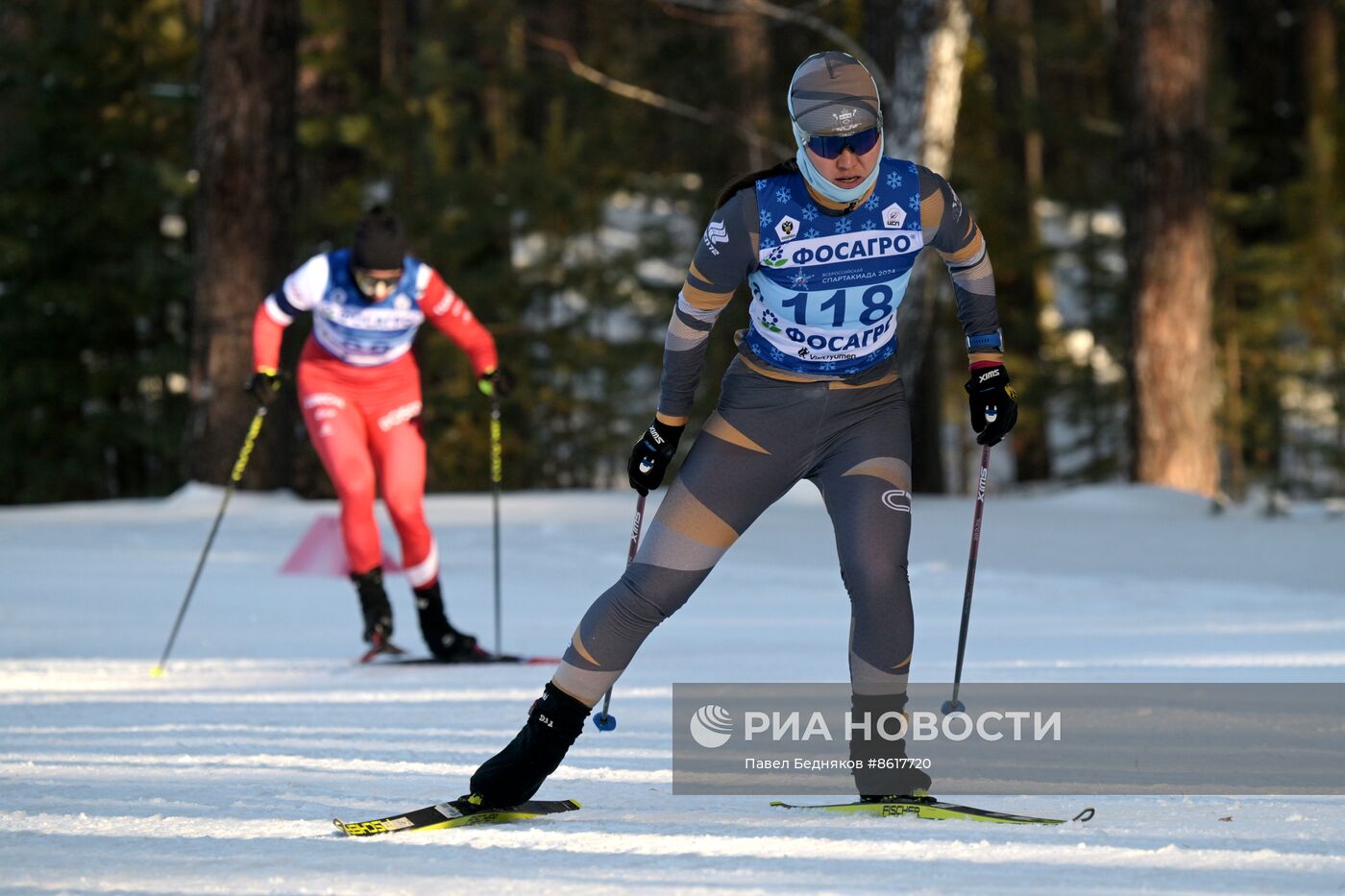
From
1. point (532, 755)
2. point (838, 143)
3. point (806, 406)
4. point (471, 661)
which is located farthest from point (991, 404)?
point (471, 661)

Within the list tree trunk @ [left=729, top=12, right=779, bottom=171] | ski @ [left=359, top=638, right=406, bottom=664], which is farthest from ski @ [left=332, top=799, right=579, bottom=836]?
tree trunk @ [left=729, top=12, right=779, bottom=171]

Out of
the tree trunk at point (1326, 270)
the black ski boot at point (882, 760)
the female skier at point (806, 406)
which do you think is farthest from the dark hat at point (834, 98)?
the tree trunk at point (1326, 270)

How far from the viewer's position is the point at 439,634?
8117 mm

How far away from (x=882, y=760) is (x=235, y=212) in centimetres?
1087

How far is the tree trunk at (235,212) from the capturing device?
14.0m

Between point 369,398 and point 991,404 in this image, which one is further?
point 369,398

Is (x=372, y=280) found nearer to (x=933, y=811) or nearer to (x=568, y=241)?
(x=933, y=811)

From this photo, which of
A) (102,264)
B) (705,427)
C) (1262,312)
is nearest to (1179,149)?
(1262,312)

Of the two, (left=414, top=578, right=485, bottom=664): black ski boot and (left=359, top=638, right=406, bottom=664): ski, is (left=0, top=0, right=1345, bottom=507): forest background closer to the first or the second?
(left=414, top=578, right=485, bottom=664): black ski boot

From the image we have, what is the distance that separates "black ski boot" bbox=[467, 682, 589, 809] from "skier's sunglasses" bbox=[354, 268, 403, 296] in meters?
3.90

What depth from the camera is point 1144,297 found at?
15062 mm

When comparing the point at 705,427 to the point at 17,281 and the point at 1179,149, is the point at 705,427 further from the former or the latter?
the point at 17,281

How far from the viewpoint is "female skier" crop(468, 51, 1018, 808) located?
170 inches

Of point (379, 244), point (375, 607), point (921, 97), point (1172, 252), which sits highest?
point (921, 97)
